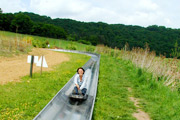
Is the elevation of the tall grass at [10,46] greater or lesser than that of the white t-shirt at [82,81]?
greater

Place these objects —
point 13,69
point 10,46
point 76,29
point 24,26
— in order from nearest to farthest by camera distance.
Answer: point 13,69
point 10,46
point 24,26
point 76,29

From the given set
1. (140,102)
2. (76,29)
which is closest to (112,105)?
(140,102)

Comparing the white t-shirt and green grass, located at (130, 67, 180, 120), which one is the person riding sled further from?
green grass, located at (130, 67, 180, 120)

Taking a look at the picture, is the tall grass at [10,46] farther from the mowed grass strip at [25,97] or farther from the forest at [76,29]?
the forest at [76,29]

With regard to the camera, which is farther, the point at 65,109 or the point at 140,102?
the point at 140,102

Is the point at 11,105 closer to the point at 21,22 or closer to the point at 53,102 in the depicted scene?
the point at 53,102

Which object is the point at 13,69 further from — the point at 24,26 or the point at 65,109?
the point at 24,26

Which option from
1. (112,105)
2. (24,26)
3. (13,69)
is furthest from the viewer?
(24,26)

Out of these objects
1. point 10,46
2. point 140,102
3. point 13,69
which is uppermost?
point 10,46

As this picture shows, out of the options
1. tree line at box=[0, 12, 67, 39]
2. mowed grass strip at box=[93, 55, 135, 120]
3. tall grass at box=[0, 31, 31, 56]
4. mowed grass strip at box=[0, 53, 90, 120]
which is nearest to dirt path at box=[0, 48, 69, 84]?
mowed grass strip at box=[0, 53, 90, 120]

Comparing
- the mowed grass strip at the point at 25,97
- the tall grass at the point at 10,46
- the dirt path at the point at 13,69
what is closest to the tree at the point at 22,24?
the tall grass at the point at 10,46

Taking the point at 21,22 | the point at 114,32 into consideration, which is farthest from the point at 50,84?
the point at 21,22

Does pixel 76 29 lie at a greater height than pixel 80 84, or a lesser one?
greater

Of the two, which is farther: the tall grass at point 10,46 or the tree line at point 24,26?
the tree line at point 24,26
